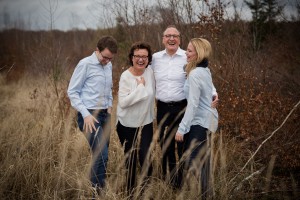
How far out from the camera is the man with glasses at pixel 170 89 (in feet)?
11.3

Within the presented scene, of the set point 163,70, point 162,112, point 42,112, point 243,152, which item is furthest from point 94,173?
point 42,112

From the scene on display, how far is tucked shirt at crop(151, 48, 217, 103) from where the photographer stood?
11.3ft

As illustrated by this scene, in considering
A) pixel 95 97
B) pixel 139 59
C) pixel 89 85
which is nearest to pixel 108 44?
pixel 139 59

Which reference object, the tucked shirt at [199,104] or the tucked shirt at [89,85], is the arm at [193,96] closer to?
the tucked shirt at [199,104]

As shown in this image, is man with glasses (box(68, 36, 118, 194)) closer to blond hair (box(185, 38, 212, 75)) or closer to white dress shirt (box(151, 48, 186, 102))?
white dress shirt (box(151, 48, 186, 102))

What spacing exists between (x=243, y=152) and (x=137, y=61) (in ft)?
7.22

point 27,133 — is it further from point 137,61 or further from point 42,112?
point 137,61

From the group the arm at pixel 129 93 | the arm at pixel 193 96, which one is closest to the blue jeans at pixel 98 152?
the arm at pixel 129 93

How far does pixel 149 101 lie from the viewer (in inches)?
123

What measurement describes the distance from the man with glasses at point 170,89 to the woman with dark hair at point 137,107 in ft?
0.92

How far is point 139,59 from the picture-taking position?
316 cm

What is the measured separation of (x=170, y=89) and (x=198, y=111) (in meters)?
0.60

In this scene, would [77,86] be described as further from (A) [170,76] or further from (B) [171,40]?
(B) [171,40]

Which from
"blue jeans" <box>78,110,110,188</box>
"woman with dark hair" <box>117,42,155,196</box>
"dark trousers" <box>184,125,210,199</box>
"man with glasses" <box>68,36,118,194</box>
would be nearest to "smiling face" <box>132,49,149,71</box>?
"woman with dark hair" <box>117,42,155,196</box>
